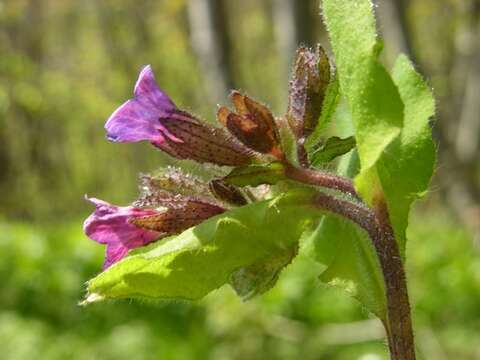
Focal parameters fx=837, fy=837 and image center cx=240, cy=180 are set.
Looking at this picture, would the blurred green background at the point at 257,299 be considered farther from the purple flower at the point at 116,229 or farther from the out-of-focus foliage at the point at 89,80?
the out-of-focus foliage at the point at 89,80

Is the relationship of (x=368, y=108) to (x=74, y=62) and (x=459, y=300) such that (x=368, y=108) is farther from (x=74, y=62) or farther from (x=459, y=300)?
(x=74, y=62)

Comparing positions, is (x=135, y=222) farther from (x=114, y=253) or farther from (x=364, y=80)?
(x=364, y=80)

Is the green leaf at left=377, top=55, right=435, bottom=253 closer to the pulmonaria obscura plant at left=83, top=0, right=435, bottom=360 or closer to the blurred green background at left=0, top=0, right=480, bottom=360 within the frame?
the pulmonaria obscura plant at left=83, top=0, right=435, bottom=360

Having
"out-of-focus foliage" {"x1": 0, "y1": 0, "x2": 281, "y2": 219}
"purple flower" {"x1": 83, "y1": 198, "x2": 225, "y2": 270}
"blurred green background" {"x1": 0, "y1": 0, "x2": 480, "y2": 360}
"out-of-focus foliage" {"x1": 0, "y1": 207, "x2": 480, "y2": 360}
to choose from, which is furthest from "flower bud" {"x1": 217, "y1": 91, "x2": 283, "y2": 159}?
"out-of-focus foliage" {"x1": 0, "y1": 0, "x2": 281, "y2": 219}

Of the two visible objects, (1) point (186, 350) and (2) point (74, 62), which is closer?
(1) point (186, 350)

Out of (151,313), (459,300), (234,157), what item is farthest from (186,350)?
(234,157)
